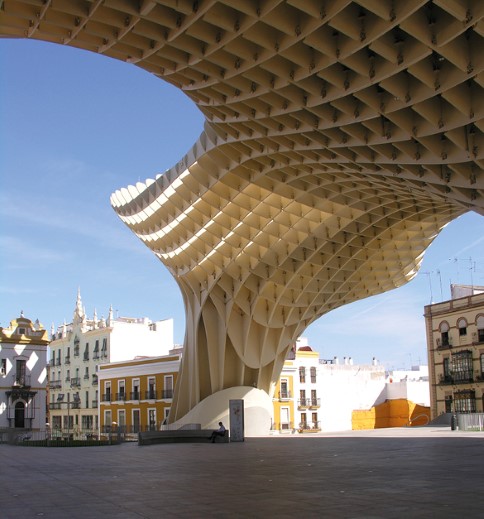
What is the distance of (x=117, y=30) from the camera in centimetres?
1862

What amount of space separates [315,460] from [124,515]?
10.3 m

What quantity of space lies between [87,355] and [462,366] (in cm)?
4233

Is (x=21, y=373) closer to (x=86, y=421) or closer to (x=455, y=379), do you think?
(x=86, y=421)

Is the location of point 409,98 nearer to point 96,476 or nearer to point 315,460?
point 315,460

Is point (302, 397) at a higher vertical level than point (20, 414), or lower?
higher

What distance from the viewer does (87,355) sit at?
80.9 meters

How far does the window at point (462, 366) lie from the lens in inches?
A: 2333

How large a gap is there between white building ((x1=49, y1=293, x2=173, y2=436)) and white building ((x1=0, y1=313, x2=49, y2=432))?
11269mm

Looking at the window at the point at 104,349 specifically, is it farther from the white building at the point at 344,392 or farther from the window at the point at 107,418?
the white building at the point at 344,392

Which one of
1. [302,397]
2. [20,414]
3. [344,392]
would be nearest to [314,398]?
[302,397]

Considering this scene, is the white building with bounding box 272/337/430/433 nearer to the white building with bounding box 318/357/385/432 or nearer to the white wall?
the white building with bounding box 318/357/385/432

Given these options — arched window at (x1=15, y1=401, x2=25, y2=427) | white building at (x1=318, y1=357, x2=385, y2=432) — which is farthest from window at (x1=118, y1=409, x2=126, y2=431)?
white building at (x1=318, y1=357, x2=385, y2=432)

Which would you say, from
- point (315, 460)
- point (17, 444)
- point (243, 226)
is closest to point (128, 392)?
point (17, 444)

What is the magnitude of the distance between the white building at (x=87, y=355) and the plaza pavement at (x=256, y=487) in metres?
56.7
